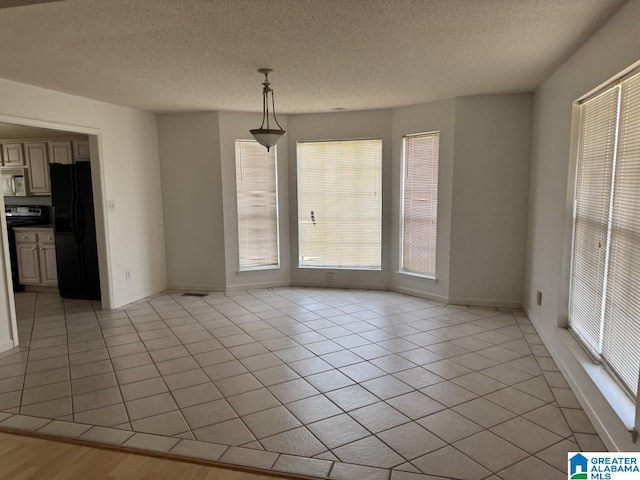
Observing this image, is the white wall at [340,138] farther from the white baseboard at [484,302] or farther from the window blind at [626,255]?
the window blind at [626,255]

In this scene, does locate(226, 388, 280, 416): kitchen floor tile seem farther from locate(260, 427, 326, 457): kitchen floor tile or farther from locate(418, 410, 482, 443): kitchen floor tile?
locate(418, 410, 482, 443): kitchen floor tile

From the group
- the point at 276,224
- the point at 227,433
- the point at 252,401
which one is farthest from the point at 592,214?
the point at 276,224

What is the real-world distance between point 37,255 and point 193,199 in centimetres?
236

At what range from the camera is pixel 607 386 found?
240 centimetres

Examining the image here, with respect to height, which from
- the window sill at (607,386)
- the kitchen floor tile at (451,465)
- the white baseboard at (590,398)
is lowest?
the kitchen floor tile at (451,465)

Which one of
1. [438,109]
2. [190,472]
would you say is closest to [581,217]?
[438,109]

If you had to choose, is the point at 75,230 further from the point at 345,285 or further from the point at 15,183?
the point at 345,285

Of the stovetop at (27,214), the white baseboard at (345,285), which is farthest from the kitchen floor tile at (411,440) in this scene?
the stovetop at (27,214)

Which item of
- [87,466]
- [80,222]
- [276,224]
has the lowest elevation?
[87,466]

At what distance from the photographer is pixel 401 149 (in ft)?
17.6

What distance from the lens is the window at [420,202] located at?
16.7 ft

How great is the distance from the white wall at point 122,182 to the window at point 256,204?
1132mm

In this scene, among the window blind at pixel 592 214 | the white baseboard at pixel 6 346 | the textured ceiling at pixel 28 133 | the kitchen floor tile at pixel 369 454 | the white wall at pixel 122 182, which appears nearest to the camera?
the kitchen floor tile at pixel 369 454

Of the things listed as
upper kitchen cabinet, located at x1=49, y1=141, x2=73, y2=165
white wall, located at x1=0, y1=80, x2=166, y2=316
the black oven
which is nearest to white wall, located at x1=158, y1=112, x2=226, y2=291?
white wall, located at x1=0, y1=80, x2=166, y2=316
